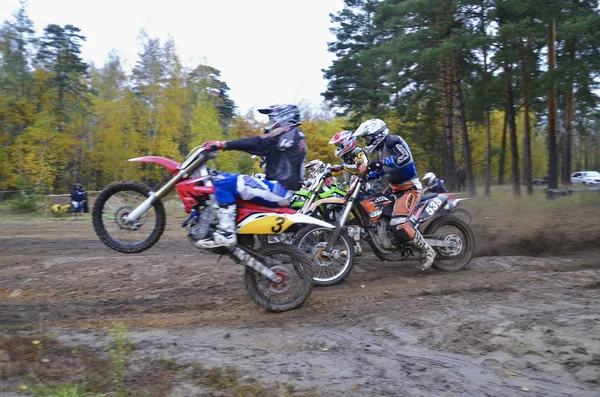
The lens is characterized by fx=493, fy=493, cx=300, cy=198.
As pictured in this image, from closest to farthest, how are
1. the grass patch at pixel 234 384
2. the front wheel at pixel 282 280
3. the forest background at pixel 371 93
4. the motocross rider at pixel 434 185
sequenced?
the grass patch at pixel 234 384 → the front wheel at pixel 282 280 → the motocross rider at pixel 434 185 → the forest background at pixel 371 93

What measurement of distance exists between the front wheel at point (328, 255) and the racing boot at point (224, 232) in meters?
1.57

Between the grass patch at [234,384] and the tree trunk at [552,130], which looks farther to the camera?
the tree trunk at [552,130]

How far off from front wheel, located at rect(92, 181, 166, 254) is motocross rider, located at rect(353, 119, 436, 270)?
2.95 m

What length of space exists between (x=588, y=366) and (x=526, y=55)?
69.6 feet

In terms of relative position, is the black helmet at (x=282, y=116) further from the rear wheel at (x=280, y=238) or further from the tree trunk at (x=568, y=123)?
the tree trunk at (x=568, y=123)

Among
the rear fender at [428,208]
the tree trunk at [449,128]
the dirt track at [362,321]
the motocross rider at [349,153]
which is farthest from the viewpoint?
the tree trunk at [449,128]

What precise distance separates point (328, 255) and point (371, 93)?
25345 millimetres

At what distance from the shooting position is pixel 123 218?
216 inches

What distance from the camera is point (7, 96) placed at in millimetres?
33062

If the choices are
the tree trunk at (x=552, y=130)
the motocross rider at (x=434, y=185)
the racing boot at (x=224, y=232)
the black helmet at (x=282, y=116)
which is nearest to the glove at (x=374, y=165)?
the black helmet at (x=282, y=116)

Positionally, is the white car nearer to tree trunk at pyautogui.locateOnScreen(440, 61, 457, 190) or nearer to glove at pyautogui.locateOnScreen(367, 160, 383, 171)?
tree trunk at pyautogui.locateOnScreen(440, 61, 457, 190)

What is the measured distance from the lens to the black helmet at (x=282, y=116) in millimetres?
5609

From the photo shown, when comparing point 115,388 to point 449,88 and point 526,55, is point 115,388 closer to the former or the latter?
point 526,55

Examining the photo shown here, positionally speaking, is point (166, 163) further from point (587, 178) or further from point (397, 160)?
point (587, 178)
